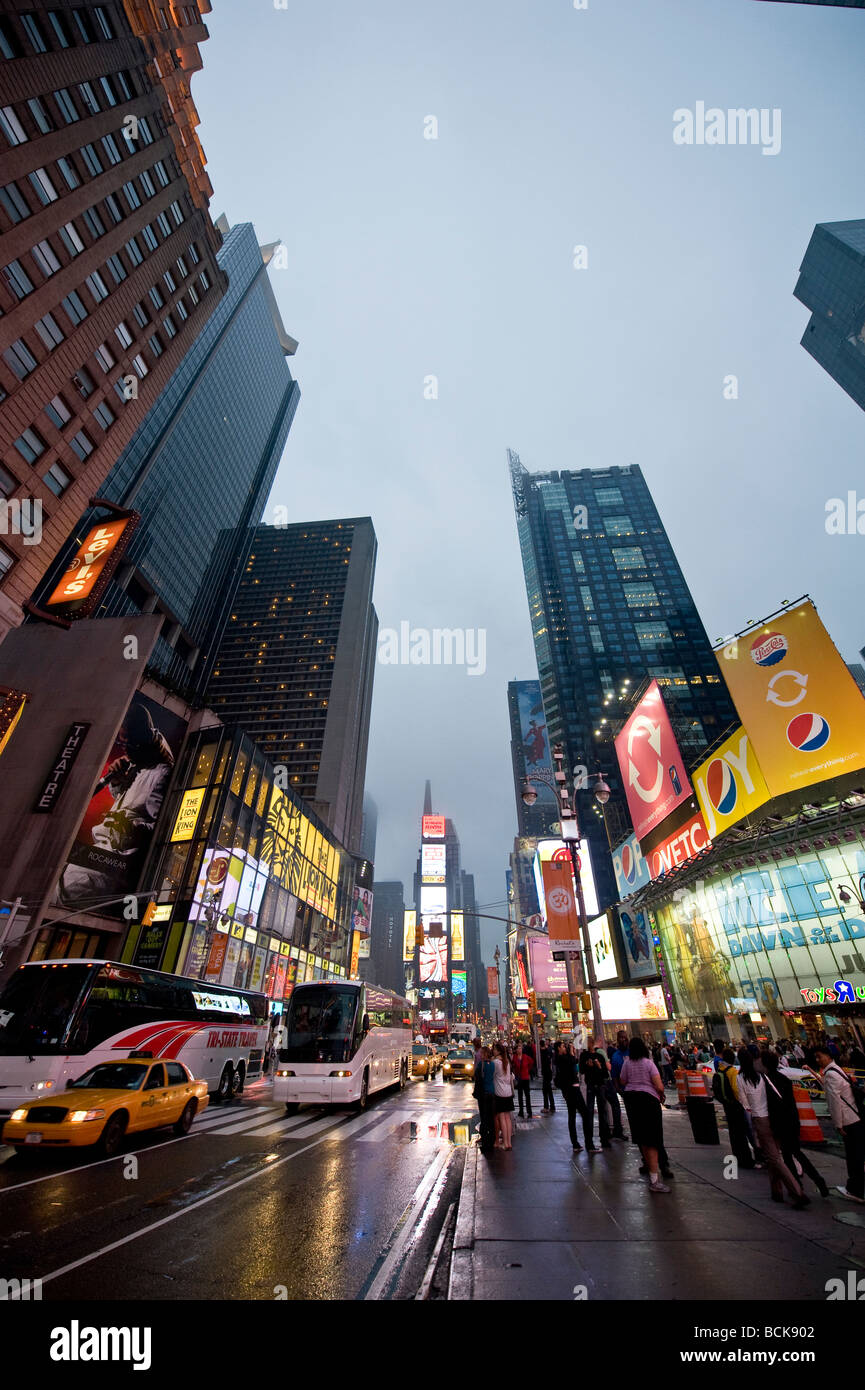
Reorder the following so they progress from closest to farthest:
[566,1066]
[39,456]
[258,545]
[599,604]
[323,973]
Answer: [566,1066], [39,456], [323,973], [599,604], [258,545]

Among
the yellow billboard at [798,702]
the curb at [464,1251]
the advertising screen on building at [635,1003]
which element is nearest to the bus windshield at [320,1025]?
the curb at [464,1251]

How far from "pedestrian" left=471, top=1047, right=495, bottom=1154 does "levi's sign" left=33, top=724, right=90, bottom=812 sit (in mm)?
30830

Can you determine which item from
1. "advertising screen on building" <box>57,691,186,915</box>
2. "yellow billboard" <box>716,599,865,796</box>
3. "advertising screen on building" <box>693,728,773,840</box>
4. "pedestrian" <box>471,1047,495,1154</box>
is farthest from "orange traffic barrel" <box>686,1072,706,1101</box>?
"advertising screen on building" <box>57,691,186,915</box>

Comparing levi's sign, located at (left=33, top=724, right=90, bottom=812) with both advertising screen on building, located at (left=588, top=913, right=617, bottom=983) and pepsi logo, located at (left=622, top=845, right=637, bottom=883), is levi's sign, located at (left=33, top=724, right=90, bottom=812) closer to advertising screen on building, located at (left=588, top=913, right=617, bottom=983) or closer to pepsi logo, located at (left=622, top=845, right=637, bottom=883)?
pepsi logo, located at (left=622, top=845, right=637, bottom=883)

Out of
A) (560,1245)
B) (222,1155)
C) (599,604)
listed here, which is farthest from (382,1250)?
(599,604)

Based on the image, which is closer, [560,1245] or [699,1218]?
[560,1245]

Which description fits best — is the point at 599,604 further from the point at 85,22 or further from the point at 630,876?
the point at 85,22

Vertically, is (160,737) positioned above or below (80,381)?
below

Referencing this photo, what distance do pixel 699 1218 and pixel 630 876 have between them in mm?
41497

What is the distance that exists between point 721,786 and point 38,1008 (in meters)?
28.9

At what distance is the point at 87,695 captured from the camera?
36.5 m

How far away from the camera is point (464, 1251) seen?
505cm

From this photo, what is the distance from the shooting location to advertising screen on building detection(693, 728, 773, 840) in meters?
25.8

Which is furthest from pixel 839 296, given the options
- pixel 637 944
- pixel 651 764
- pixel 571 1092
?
pixel 571 1092
